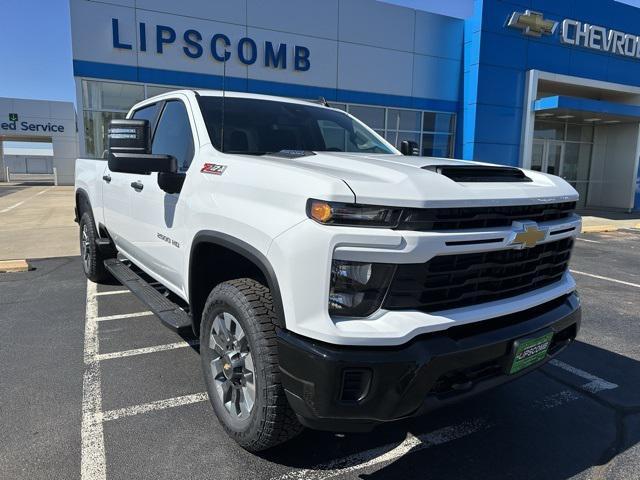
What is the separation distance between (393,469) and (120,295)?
13.7 feet

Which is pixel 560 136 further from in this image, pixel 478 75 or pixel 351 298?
pixel 351 298

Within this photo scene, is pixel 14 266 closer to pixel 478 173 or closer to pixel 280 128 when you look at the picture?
pixel 280 128

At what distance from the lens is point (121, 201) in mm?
4402

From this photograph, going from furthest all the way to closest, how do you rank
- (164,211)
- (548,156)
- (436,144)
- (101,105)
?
(548,156), (436,144), (101,105), (164,211)

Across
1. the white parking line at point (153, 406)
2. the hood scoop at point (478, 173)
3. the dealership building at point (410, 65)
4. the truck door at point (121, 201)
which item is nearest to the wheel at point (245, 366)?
the white parking line at point (153, 406)

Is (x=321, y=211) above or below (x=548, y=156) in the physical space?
below

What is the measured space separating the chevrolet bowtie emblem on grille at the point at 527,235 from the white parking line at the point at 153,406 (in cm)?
225

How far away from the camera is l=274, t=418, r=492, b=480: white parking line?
2.51m

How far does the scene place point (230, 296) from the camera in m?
2.51

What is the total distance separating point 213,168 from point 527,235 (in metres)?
1.75

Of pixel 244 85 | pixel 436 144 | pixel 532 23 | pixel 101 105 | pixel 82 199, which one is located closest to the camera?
pixel 82 199

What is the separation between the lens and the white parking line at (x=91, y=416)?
2.51m

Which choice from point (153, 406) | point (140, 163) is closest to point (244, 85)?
point (140, 163)

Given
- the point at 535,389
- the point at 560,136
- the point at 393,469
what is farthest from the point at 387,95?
the point at 393,469
